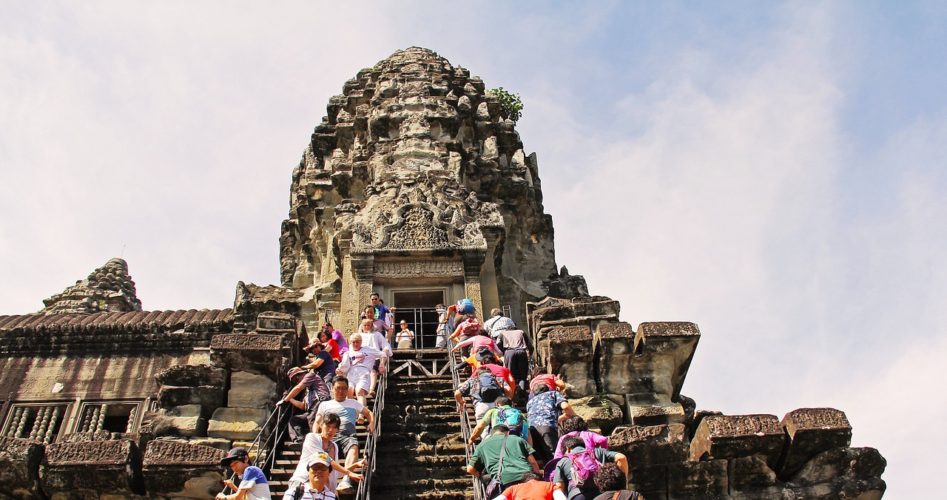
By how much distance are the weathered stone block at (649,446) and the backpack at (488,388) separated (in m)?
1.33

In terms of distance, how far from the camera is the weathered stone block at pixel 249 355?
980 centimetres

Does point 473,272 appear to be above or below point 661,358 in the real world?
above

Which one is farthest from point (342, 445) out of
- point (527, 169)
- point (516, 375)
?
point (527, 169)

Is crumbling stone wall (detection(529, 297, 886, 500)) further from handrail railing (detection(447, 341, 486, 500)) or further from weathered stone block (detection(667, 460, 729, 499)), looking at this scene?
handrail railing (detection(447, 341, 486, 500))

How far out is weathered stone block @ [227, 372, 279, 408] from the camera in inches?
381

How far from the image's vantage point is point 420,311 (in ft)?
53.0

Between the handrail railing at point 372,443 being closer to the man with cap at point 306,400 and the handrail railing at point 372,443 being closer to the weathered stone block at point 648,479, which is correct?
the man with cap at point 306,400

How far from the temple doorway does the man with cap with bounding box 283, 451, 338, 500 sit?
9.19 metres

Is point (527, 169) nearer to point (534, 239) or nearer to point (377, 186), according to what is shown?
point (534, 239)

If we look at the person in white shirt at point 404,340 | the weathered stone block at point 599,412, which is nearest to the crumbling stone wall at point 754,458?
the weathered stone block at point 599,412

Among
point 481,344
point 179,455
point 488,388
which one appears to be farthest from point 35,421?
point 488,388

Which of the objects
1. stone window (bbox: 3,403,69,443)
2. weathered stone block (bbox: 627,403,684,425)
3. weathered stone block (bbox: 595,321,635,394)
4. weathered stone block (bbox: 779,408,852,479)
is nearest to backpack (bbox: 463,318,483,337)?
weathered stone block (bbox: 595,321,635,394)

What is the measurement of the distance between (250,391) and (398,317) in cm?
648

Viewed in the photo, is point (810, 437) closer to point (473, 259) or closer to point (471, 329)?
point (471, 329)
